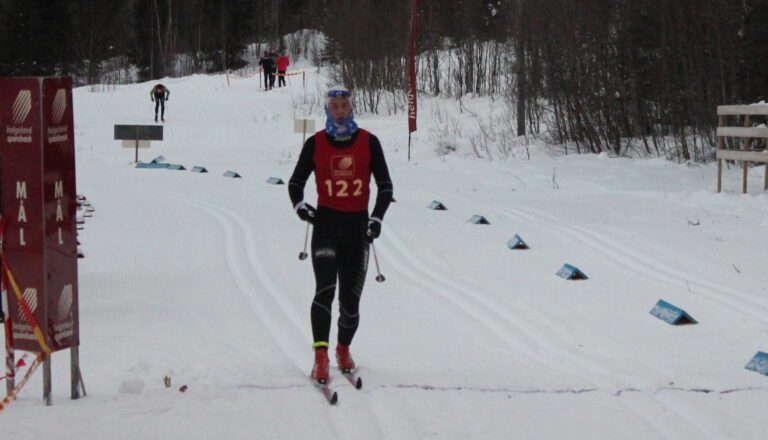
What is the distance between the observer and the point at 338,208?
6.38 metres

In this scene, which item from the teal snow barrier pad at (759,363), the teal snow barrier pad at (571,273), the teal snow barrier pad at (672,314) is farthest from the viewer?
the teal snow barrier pad at (571,273)

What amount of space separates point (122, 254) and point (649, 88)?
1359 cm

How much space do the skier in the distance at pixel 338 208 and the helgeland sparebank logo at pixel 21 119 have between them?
1.74 m

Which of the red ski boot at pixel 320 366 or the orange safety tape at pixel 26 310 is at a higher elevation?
the orange safety tape at pixel 26 310

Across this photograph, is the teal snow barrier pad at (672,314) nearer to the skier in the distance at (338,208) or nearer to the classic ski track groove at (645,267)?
the classic ski track groove at (645,267)

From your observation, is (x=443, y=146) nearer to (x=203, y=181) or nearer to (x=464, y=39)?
(x=203, y=181)

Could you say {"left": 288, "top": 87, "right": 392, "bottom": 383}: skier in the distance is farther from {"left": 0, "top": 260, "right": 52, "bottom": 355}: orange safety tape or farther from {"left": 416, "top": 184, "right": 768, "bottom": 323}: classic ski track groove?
{"left": 416, "top": 184, "right": 768, "bottom": 323}: classic ski track groove

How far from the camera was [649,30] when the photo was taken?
21.0 m

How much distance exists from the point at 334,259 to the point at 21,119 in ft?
6.76

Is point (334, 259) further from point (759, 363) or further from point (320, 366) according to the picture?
point (759, 363)

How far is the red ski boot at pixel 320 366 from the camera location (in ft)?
20.4

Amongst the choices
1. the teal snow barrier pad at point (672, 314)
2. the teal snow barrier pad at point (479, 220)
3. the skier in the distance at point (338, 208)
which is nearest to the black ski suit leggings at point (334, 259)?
the skier in the distance at point (338, 208)

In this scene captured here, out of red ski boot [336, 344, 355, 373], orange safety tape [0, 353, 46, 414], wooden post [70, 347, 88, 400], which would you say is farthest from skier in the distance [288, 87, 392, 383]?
orange safety tape [0, 353, 46, 414]

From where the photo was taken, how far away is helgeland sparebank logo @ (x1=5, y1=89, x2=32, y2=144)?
5184 mm
